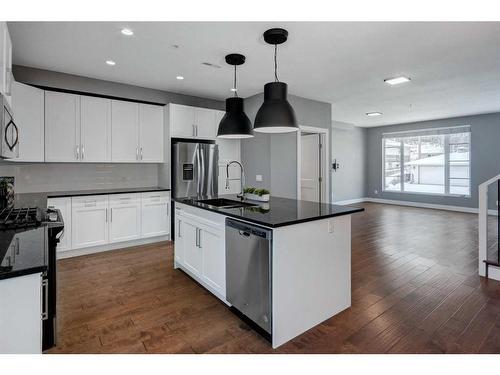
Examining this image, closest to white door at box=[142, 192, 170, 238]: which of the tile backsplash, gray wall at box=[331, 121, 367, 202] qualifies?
the tile backsplash

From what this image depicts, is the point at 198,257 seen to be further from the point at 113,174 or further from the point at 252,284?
the point at 113,174

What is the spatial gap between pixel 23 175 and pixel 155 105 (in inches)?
87.3

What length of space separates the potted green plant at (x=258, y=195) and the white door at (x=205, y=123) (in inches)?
88.7

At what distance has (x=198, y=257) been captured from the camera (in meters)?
3.00

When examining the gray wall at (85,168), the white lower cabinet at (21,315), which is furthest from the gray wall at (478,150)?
the white lower cabinet at (21,315)

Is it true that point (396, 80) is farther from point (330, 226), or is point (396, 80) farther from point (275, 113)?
point (330, 226)

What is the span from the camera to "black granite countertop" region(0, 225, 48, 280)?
44.8 inches

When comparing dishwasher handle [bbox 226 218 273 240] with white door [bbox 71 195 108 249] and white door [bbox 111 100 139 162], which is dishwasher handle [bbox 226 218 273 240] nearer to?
white door [bbox 71 195 108 249]

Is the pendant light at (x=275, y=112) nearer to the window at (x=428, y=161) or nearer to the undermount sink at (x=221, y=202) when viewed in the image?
the undermount sink at (x=221, y=202)

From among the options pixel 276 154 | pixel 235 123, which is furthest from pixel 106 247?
pixel 276 154

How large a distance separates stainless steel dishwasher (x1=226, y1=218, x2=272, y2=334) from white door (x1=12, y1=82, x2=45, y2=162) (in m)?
3.10

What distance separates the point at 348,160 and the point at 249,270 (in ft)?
26.7

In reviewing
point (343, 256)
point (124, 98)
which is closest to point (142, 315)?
point (343, 256)

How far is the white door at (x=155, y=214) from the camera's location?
15.2 ft
